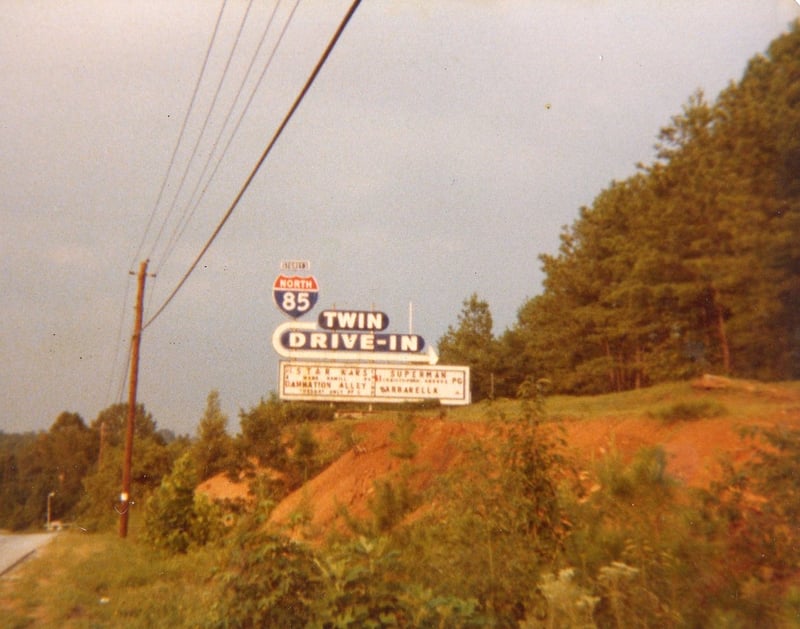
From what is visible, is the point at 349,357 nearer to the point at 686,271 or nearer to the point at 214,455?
the point at 214,455

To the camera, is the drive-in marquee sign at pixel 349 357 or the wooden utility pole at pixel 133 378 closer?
the drive-in marquee sign at pixel 349 357

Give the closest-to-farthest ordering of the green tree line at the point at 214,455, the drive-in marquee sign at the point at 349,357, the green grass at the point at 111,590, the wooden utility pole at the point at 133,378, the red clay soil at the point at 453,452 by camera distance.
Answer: the red clay soil at the point at 453,452 → the green grass at the point at 111,590 → the drive-in marquee sign at the point at 349,357 → the green tree line at the point at 214,455 → the wooden utility pole at the point at 133,378

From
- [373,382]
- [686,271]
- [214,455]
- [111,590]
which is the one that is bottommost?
[111,590]

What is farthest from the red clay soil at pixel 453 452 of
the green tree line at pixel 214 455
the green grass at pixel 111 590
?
the green grass at pixel 111 590

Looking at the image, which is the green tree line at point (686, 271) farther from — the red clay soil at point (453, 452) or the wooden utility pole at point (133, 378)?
the wooden utility pole at point (133, 378)

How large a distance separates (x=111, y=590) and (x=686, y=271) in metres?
15.6

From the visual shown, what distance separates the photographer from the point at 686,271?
20906mm

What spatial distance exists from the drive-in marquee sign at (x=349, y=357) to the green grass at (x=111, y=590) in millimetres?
6225

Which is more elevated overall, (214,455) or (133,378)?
(133,378)

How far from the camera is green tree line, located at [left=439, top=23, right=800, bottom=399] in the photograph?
14586mm

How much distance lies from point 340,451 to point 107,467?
2783 cm

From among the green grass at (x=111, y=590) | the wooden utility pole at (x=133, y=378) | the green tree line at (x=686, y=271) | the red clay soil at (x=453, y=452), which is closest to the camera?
the red clay soil at (x=453, y=452)

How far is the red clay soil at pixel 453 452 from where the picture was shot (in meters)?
12.5

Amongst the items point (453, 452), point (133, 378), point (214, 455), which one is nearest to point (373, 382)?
point (453, 452)
